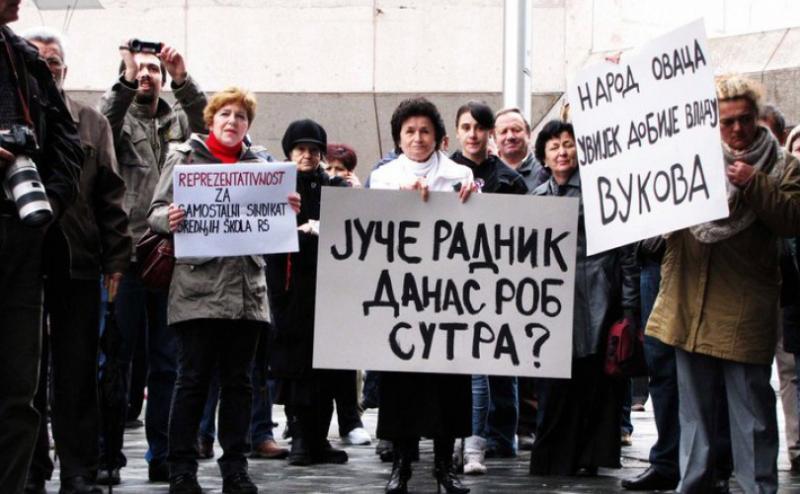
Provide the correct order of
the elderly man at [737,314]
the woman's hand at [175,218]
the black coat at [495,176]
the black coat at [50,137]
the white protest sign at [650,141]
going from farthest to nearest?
1. the black coat at [495,176]
2. the woman's hand at [175,218]
3. the elderly man at [737,314]
4. the white protest sign at [650,141]
5. the black coat at [50,137]

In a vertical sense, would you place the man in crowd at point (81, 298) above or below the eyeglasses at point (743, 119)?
below

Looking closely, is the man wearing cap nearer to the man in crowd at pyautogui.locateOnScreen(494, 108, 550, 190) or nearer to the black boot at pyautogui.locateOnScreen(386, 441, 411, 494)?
the man in crowd at pyautogui.locateOnScreen(494, 108, 550, 190)

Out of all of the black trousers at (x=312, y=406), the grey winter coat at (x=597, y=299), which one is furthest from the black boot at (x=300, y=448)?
the grey winter coat at (x=597, y=299)

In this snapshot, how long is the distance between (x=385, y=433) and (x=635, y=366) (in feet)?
4.55

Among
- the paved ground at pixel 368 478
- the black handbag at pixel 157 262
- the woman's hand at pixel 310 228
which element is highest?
the woman's hand at pixel 310 228

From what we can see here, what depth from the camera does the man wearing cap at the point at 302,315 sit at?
8906 mm

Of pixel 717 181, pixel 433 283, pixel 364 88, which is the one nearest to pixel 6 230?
pixel 433 283

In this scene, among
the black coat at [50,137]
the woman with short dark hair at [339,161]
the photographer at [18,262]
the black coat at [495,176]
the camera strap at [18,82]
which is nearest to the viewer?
the photographer at [18,262]

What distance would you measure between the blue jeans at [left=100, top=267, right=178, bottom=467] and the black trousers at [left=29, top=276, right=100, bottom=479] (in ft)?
2.61

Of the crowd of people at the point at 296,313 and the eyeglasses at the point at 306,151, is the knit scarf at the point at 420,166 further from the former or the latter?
the eyeglasses at the point at 306,151

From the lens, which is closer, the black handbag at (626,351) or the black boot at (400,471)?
the black boot at (400,471)

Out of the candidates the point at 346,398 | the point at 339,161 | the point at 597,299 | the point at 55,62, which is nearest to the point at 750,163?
the point at 597,299

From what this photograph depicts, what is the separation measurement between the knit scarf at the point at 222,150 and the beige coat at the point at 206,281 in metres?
0.04

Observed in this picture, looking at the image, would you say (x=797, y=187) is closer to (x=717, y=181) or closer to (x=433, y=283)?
(x=717, y=181)
